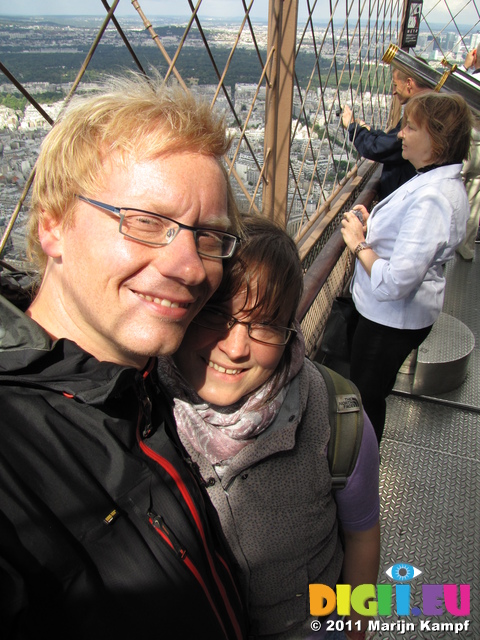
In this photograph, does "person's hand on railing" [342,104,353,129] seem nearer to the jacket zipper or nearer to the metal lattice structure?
the metal lattice structure

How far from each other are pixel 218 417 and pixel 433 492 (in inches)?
75.1

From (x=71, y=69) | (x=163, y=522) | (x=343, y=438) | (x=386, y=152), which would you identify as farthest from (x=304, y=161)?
(x=163, y=522)

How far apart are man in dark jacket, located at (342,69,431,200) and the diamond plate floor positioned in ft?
5.18

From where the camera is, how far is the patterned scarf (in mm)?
1066

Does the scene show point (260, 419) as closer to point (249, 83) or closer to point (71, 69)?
point (71, 69)

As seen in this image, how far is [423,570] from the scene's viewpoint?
2.11 meters

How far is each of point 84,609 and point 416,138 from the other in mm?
2144

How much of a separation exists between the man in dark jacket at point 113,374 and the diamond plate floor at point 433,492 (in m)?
1.52

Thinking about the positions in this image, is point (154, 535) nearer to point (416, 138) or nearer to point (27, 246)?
point (27, 246)

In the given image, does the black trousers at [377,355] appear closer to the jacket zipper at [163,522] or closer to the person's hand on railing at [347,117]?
the jacket zipper at [163,522]

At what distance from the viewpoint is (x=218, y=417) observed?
3.57 ft

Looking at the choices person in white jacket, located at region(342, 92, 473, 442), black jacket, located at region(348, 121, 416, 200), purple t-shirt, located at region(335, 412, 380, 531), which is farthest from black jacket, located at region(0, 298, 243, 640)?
black jacket, located at region(348, 121, 416, 200)

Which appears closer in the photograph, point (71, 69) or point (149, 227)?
point (149, 227)

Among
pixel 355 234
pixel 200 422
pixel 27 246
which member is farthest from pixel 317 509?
pixel 355 234
